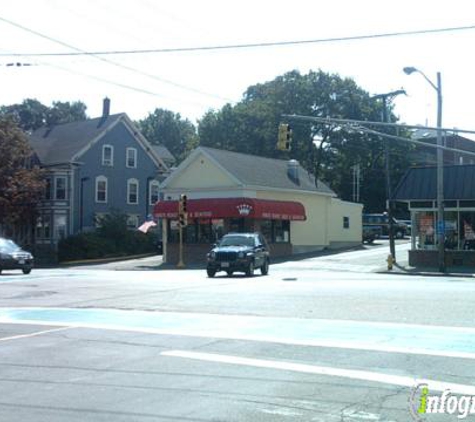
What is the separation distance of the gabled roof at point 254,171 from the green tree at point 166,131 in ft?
168

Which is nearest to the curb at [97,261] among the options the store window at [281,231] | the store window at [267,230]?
the store window at [267,230]

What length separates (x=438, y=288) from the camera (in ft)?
69.1

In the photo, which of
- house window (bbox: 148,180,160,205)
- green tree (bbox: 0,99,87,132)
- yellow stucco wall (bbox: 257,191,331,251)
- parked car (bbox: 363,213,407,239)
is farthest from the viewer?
green tree (bbox: 0,99,87,132)

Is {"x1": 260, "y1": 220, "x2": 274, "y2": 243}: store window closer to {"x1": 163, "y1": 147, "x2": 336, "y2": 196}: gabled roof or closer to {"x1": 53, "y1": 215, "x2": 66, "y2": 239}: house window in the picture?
{"x1": 163, "y1": 147, "x2": 336, "y2": 196}: gabled roof

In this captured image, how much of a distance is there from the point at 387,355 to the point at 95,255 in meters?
40.5

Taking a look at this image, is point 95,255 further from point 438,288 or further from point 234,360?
point 234,360

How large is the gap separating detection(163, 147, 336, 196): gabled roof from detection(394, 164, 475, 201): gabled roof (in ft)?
32.6

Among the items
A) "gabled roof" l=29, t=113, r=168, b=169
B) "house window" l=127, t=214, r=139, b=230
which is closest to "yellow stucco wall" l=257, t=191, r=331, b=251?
"house window" l=127, t=214, r=139, b=230

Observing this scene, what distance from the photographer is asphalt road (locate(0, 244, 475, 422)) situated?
7066 millimetres

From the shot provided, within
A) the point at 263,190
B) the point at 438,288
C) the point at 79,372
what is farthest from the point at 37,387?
the point at 263,190

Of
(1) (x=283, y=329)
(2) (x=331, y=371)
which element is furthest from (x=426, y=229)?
(2) (x=331, y=371)

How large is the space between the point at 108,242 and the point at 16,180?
7.75m

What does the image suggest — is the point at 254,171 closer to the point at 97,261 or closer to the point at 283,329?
the point at 97,261

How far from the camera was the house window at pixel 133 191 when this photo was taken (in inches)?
2239
